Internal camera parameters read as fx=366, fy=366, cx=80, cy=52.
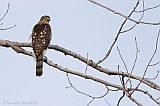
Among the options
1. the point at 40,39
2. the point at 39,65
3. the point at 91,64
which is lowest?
the point at 39,65

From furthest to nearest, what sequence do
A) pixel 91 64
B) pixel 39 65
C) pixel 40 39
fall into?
pixel 40 39 < pixel 39 65 < pixel 91 64

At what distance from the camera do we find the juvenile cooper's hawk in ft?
18.4

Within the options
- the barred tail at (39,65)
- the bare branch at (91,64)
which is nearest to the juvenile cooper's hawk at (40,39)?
the barred tail at (39,65)

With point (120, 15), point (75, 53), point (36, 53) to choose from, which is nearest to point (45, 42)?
point (36, 53)

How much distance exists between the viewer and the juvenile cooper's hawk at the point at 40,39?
18.4ft

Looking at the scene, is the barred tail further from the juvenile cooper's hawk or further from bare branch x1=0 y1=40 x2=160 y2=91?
bare branch x1=0 y1=40 x2=160 y2=91

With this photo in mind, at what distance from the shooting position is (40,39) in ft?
20.3

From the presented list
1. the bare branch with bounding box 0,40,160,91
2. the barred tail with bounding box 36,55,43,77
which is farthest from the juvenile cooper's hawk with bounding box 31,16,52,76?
the bare branch with bounding box 0,40,160,91

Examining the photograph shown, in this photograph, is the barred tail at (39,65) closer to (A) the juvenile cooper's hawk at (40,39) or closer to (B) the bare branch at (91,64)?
(A) the juvenile cooper's hawk at (40,39)

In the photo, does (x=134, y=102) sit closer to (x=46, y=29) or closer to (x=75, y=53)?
(x=75, y=53)

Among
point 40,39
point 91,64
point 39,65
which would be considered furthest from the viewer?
point 40,39

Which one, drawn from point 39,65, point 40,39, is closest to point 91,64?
point 39,65

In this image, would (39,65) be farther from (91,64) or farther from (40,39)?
(91,64)

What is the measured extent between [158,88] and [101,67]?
739mm
